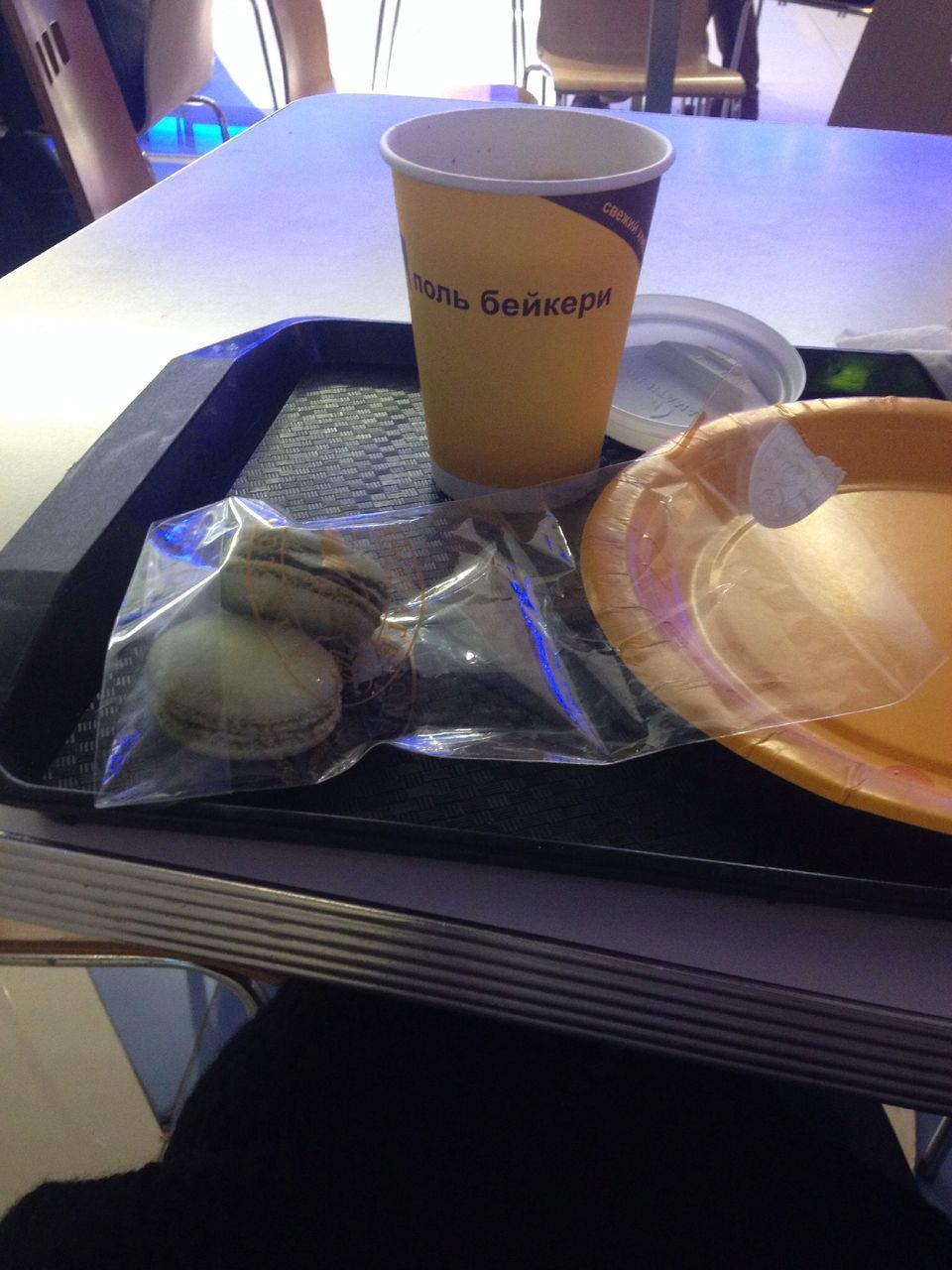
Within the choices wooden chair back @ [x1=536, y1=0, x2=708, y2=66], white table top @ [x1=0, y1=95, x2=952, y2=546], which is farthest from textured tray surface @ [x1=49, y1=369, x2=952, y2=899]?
wooden chair back @ [x1=536, y1=0, x2=708, y2=66]

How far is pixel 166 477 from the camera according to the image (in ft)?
1.41

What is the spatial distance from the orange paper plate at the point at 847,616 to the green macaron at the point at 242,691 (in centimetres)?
12

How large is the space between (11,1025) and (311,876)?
69 centimetres

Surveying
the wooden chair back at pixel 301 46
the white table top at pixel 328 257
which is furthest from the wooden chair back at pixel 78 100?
A: the wooden chair back at pixel 301 46

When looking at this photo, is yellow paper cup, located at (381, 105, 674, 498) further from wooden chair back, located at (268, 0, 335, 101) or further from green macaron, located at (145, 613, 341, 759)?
wooden chair back, located at (268, 0, 335, 101)

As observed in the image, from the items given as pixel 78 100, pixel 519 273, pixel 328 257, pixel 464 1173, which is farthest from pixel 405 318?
pixel 78 100

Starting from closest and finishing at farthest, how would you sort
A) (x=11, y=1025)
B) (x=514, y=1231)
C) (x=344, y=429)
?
(x=514, y=1231), (x=344, y=429), (x=11, y=1025)

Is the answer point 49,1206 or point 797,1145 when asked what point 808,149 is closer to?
point 797,1145

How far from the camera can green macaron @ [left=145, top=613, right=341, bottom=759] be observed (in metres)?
0.32

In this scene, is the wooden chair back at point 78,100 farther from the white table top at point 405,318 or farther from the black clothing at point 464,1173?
the black clothing at point 464,1173

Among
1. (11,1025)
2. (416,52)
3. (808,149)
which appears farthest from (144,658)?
(416,52)

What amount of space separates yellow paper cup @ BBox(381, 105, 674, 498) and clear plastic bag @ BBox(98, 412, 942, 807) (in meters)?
0.03

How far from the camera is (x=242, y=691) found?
32 centimetres

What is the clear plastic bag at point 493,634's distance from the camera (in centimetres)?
32
